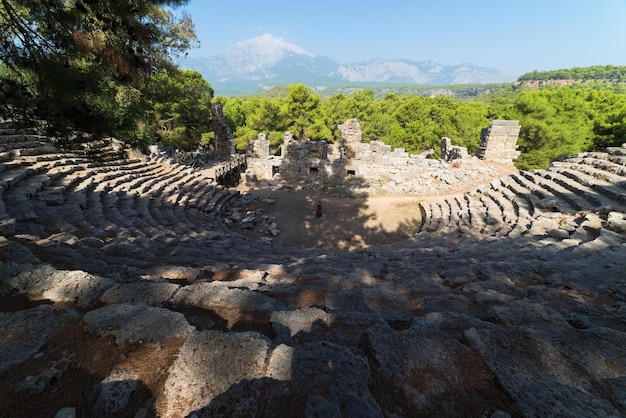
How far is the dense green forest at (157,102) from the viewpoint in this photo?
3.33 metres

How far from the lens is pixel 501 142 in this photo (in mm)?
15359

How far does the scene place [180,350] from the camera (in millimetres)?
1618

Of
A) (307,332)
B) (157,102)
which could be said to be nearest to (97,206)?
(307,332)

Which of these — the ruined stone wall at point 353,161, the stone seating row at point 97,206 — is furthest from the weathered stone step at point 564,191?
the stone seating row at point 97,206

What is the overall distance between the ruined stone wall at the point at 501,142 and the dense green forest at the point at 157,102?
55.7 inches

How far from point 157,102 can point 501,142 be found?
893 inches

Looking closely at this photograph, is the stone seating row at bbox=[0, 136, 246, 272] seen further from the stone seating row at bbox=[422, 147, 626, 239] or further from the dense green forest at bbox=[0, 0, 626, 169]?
the stone seating row at bbox=[422, 147, 626, 239]

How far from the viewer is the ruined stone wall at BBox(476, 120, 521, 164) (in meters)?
15.0

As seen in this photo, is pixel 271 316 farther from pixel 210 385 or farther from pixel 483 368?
pixel 483 368

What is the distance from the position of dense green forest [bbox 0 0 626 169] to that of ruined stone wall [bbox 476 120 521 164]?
141 centimetres

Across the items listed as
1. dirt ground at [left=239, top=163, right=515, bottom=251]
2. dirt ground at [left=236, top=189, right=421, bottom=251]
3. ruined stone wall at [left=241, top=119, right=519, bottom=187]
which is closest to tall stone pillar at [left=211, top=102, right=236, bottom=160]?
ruined stone wall at [left=241, top=119, right=519, bottom=187]

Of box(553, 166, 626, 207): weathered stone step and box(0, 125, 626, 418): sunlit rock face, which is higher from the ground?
box(0, 125, 626, 418): sunlit rock face

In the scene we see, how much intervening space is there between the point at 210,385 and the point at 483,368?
60.1 inches

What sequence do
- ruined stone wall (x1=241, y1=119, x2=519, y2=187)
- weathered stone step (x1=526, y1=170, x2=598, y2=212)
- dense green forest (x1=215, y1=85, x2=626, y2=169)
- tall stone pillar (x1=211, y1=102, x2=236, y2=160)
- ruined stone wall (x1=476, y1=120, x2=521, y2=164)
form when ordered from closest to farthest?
weathered stone step (x1=526, y1=170, x2=598, y2=212), ruined stone wall (x1=476, y1=120, x2=521, y2=164), dense green forest (x1=215, y1=85, x2=626, y2=169), ruined stone wall (x1=241, y1=119, x2=519, y2=187), tall stone pillar (x1=211, y1=102, x2=236, y2=160)
